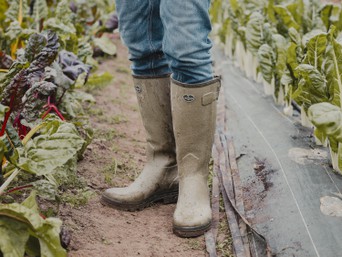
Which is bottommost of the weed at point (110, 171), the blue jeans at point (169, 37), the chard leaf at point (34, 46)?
the weed at point (110, 171)

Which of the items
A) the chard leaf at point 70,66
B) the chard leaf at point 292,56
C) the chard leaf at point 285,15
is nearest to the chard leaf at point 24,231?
the chard leaf at point 70,66

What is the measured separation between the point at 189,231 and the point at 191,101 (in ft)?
1.59

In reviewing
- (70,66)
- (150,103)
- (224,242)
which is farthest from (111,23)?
(224,242)

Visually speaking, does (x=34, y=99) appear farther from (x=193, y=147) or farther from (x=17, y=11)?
(x=17, y=11)

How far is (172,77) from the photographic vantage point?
2115 millimetres

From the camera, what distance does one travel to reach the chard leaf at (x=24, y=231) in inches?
63.4

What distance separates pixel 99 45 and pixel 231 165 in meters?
2.67

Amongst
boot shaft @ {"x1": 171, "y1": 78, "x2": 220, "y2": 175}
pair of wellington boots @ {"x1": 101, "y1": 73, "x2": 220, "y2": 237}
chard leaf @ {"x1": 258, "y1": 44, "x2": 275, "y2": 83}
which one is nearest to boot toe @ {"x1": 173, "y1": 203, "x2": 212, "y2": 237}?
pair of wellington boots @ {"x1": 101, "y1": 73, "x2": 220, "y2": 237}

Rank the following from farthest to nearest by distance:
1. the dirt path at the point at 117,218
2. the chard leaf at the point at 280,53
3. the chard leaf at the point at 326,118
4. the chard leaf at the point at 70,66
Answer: the chard leaf at the point at 280,53
the chard leaf at the point at 70,66
the dirt path at the point at 117,218
the chard leaf at the point at 326,118

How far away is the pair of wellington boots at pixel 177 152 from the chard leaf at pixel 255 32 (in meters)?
1.65

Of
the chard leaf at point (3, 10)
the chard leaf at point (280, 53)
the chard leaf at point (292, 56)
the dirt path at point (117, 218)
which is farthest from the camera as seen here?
the chard leaf at point (3, 10)

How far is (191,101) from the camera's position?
210 centimetres

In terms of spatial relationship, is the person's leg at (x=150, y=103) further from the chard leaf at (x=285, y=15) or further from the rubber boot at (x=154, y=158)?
the chard leaf at (x=285, y=15)

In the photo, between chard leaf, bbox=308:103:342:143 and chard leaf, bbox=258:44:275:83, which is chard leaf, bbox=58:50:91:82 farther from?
chard leaf, bbox=308:103:342:143
